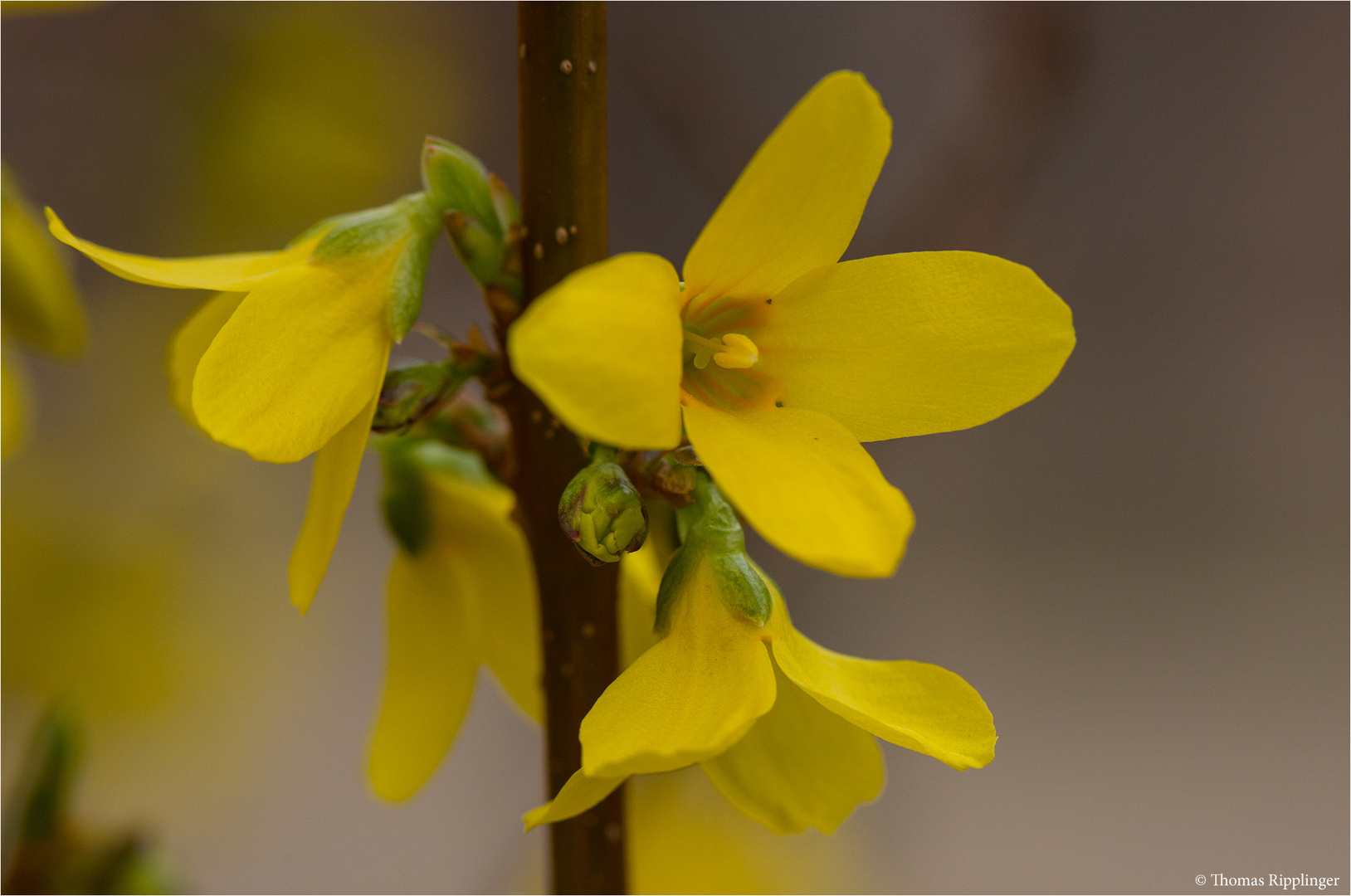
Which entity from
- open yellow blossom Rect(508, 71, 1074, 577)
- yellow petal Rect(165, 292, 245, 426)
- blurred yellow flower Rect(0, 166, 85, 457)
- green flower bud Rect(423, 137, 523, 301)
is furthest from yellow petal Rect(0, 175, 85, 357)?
open yellow blossom Rect(508, 71, 1074, 577)

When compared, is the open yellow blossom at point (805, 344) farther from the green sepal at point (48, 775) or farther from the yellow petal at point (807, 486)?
the green sepal at point (48, 775)

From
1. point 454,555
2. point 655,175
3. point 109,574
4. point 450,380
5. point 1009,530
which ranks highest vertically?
point 450,380

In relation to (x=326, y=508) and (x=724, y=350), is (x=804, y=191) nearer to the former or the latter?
(x=724, y=350)

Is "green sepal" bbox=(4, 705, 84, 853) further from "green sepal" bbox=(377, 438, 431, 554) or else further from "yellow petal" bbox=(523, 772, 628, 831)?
"yellow petal" bbox=(523, 772, 628, 831)

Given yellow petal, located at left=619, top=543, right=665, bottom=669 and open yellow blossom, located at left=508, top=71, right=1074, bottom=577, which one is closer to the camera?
open yellow blossom, located at left=508, top=71, right=1074, bottom=577

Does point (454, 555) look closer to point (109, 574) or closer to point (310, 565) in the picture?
point (310, 565)

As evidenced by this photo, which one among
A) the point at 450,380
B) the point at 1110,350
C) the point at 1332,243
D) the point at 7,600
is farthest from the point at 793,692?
the point at 1332,243

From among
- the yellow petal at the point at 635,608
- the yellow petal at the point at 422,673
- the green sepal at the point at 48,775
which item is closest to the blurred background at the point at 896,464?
the green sepal at the point at 48,775
